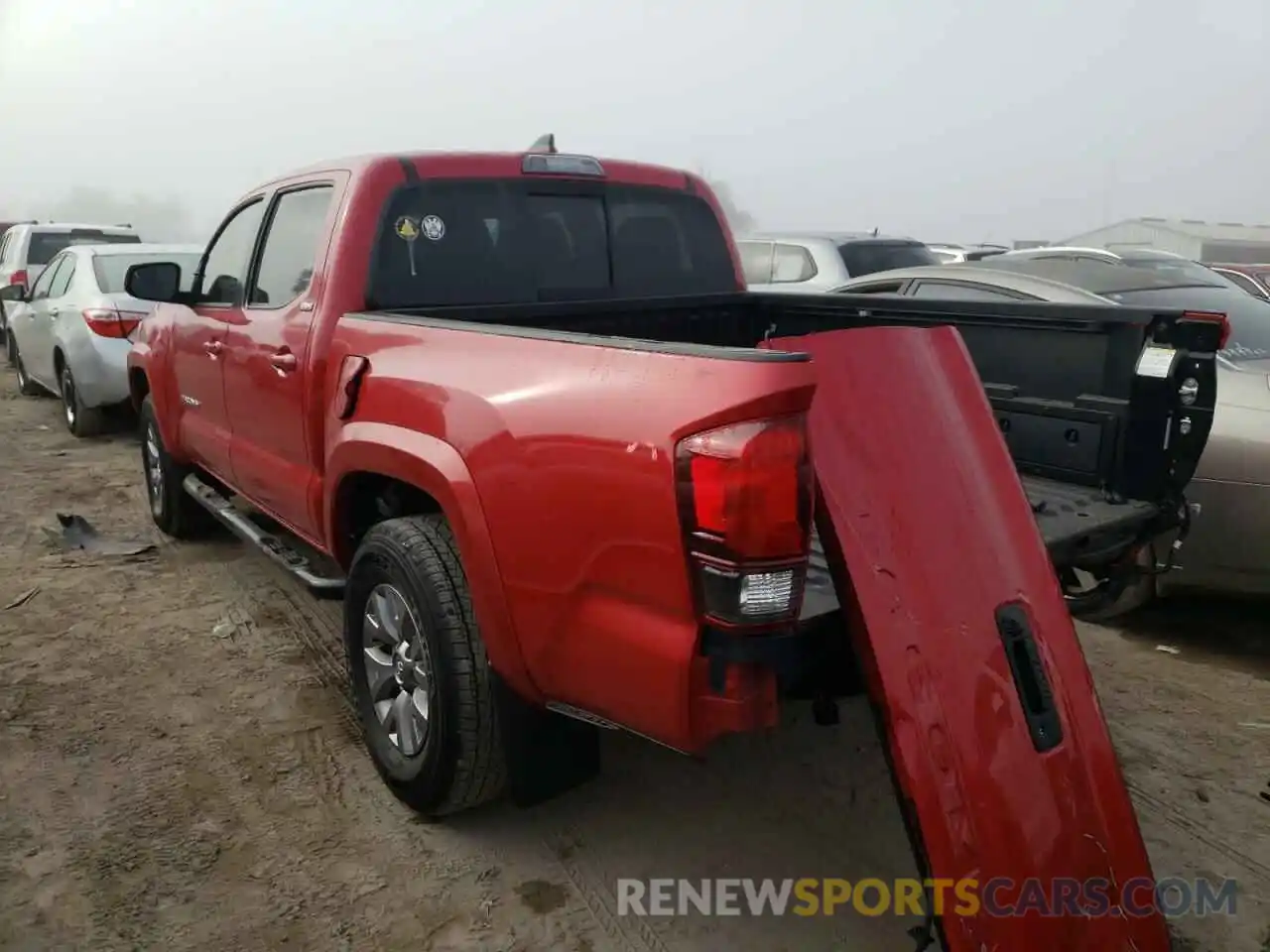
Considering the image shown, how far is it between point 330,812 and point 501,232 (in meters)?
2.10

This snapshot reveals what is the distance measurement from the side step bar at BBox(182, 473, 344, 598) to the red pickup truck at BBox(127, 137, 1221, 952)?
3 cm

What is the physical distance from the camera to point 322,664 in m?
4.08

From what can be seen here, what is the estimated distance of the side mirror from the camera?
4.52m

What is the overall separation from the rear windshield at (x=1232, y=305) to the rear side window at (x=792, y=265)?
411cm

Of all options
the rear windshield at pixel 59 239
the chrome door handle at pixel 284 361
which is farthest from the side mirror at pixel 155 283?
the rear windshield at pixel 59 239

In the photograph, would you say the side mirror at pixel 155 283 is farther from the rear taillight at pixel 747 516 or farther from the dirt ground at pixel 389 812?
the rear taillight at pixel 747 516

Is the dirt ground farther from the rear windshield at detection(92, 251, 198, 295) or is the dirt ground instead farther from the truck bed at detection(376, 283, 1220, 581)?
the rear windshield at detection(92, 251, 198, 295)

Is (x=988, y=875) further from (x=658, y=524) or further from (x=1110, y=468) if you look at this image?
(x=1110, y=468)

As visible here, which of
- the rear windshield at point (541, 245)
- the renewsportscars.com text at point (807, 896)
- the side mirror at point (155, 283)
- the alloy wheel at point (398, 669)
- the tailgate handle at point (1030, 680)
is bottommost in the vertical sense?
the renewsportscars.com text at point (807, 896)

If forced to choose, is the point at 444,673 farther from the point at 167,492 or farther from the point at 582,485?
the point at 167,492

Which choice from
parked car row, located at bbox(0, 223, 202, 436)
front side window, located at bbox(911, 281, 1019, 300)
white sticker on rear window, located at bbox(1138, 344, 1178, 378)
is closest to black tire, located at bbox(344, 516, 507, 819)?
white sticker on rear window, located at bbox(1138, 344, 1178, 378)

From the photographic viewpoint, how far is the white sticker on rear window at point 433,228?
11.5 feet

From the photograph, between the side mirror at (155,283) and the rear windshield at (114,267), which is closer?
the side mirror at (155,283)

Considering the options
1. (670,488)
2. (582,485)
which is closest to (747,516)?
(670,488)
